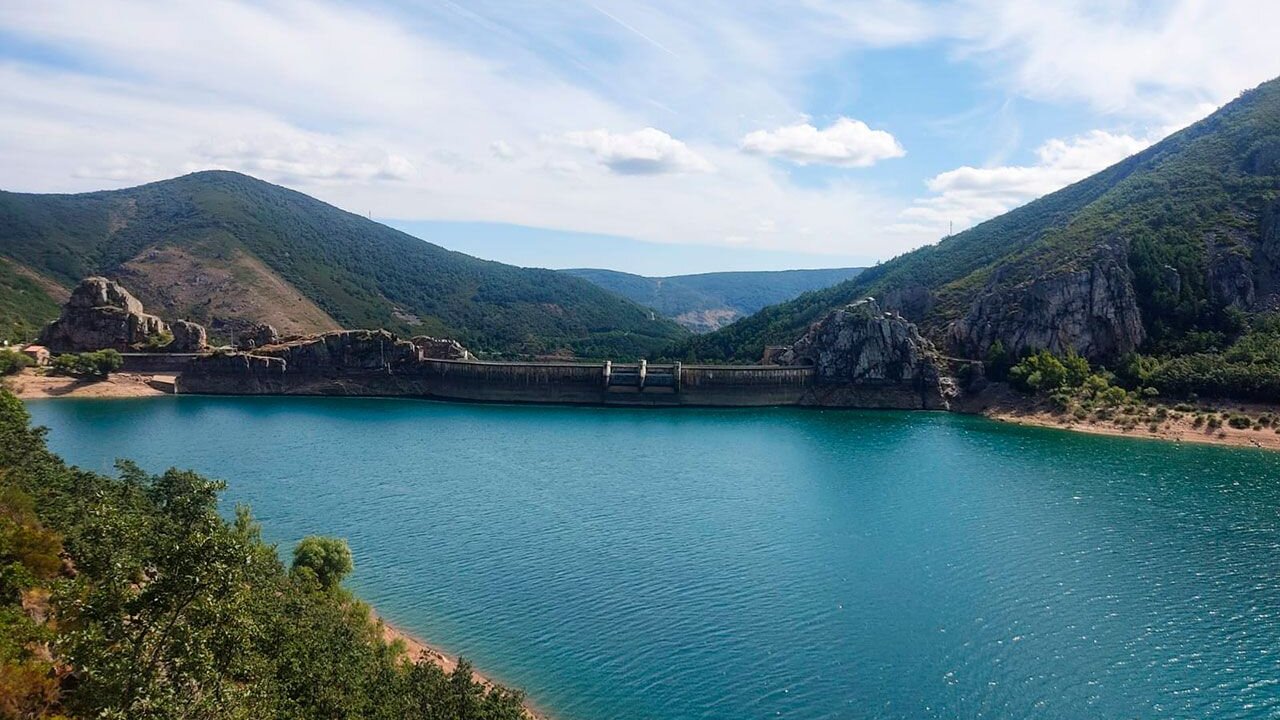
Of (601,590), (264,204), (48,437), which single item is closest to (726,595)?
(601,590)

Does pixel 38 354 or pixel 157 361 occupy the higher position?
pixel 38 354

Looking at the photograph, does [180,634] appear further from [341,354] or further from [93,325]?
[93,325]

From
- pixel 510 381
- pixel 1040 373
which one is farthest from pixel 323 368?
pixel 1040 373

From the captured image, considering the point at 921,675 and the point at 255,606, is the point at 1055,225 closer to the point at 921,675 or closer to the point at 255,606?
the point at 921,675

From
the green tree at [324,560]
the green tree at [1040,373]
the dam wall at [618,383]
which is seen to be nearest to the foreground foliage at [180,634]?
the green tree at [324,560]

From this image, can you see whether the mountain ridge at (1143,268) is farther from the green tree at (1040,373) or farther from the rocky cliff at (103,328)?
the rocky cliff at (103,328)

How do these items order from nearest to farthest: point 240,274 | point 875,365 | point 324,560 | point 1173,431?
point 324,560 < point 1173,431 < point 875,365 < point 240,274
